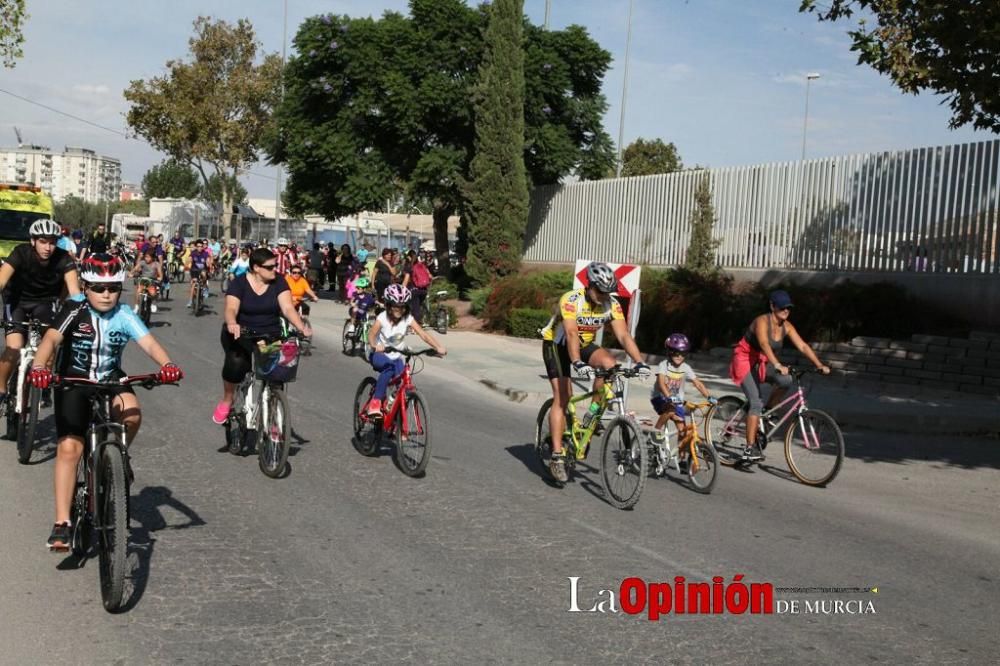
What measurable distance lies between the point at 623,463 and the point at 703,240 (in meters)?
15.3

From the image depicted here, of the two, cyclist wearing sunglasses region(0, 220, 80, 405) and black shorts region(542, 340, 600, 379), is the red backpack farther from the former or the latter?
black shorts region(542, 340, 600, 379)

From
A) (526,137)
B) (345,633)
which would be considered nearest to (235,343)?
(345,633)

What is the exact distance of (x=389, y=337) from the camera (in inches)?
381

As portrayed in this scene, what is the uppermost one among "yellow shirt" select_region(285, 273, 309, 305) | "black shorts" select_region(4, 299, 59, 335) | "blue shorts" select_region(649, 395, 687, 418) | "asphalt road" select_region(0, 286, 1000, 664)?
"yellow shirt" select_region(285, 273, 309, 305)

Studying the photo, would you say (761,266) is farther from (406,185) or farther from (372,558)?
(372,558)

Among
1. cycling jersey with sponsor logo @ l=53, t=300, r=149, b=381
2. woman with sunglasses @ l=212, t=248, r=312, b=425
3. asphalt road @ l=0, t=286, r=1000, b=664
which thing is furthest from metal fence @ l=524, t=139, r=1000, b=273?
cycling jersey with sponsor logo @ l=53, t=300, r=149, b=381

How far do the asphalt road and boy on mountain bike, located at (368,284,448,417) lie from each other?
0.74 meters

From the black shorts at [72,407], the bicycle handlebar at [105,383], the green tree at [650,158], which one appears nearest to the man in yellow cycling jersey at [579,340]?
the bicycle handlebar at [105,383]

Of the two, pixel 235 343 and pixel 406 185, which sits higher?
pixel 406 185

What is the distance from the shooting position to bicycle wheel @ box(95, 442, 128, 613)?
17.0 feet

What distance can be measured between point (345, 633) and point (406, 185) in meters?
29.4

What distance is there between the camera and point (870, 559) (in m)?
7.15

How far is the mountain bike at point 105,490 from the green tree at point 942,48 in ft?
29.8

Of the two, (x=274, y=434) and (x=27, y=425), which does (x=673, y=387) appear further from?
(x=27, y=425)
